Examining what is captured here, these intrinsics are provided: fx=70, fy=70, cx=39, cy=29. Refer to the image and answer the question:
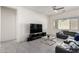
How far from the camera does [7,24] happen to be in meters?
4.41

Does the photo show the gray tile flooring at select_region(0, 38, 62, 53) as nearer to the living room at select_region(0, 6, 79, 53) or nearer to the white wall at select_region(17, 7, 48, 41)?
the living room at select_region(0, 6, 79, 53)

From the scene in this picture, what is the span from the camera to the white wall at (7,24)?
4.17m

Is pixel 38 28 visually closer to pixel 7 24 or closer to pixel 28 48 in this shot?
pixel 28 48

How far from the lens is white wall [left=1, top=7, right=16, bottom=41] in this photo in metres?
4.17

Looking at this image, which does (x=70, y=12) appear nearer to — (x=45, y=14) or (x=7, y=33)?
(x=45, y=14)

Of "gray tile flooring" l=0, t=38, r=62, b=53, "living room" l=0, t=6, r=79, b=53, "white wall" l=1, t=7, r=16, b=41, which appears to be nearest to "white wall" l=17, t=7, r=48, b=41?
"living room" l=0, t=6, r=79, b=53

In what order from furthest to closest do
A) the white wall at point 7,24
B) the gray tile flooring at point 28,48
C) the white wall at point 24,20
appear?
Result: the white wall at point 7,24, the white wall at point 24,20, the gray tile flooring at point 28,48

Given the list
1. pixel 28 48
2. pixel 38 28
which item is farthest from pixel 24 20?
pixel 28 48

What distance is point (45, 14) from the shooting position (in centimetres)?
315

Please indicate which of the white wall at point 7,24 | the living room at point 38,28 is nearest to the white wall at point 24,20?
the living room at point 38,28

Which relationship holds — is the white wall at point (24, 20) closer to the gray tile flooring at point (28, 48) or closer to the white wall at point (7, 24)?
the gray tile flooring at point (28, 48)

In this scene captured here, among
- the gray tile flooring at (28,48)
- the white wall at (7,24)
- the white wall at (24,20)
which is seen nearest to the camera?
the gray tile flooring at (28,48)

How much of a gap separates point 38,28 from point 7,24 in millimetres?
1995
